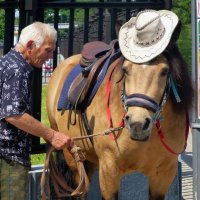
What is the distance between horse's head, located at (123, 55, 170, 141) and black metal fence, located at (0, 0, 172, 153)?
152cm

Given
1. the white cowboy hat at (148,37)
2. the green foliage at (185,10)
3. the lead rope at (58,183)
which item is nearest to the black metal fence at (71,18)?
the lead rope at (58,183)

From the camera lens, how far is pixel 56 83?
16.1ft

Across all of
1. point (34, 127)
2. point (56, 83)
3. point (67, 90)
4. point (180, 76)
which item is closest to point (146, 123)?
point (180, 76)

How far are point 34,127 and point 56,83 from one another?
191 cm

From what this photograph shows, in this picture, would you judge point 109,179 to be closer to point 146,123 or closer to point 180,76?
point 146,123

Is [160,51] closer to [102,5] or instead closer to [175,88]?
[175,88]

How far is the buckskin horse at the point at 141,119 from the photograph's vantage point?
3.09 meters

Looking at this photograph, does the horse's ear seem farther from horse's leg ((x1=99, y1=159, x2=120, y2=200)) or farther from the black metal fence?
the black metal fence

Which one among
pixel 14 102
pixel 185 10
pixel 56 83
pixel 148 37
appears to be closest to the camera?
pixel 14 102

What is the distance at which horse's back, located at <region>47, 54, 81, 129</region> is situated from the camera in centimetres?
480

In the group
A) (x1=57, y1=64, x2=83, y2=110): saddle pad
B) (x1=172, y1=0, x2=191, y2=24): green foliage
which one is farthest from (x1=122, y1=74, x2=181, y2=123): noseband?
(x1=172, y1=0, x2=191, y2=24): green foliage

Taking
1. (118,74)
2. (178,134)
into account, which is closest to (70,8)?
(118,74)

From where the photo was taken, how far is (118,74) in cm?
352

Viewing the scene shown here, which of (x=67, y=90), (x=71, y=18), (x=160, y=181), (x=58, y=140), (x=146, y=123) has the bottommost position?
(x=160, y=181)
